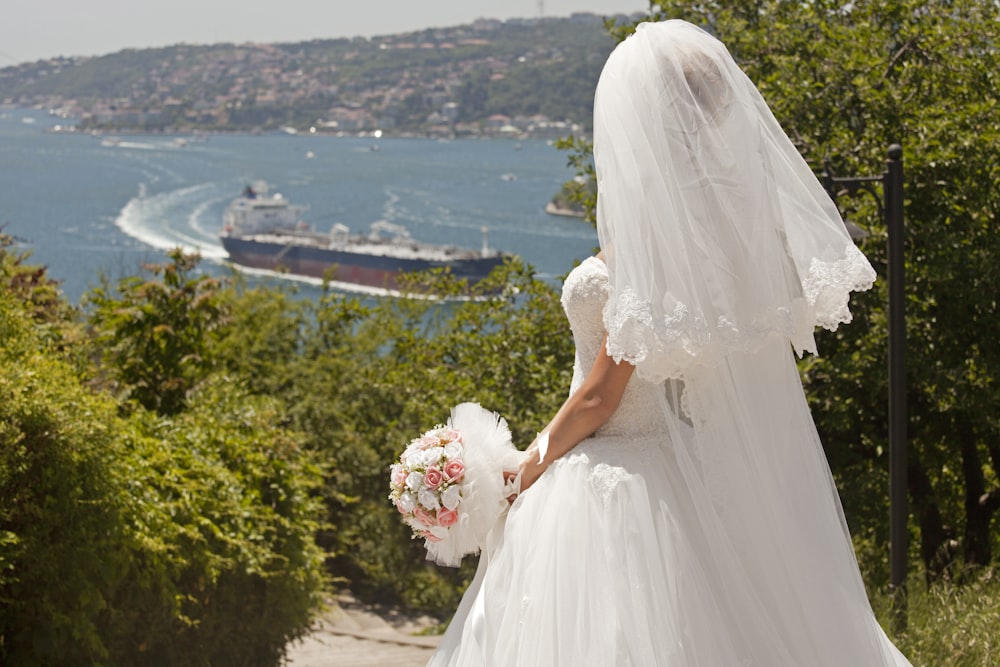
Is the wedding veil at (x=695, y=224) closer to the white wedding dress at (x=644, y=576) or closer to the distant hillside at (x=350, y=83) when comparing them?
the white wedding dress at (x=644, y=576)

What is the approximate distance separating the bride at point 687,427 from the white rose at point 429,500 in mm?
178

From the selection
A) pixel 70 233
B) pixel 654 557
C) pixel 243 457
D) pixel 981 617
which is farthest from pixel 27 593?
pixel 70 233

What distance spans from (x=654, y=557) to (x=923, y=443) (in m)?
5.29

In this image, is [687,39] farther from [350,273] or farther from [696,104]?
[350,273]

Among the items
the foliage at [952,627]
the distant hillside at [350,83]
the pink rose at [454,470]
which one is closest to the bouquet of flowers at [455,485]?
the pink rose at [454,470]

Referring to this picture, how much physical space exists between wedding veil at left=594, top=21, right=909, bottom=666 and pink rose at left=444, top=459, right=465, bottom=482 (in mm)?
484

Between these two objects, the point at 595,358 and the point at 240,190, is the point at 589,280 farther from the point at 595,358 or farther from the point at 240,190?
the point at 240,190

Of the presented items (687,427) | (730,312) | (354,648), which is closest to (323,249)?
(354,648)

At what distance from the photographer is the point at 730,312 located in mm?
2240

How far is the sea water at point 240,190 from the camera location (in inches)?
2172

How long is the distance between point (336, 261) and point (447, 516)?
52.8m

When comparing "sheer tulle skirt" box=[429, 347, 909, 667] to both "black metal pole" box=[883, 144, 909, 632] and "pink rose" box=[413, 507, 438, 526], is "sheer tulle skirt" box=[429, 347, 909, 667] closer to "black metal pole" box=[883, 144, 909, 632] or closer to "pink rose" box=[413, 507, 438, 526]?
"pink rose" box=[413, 507, 438, 526]

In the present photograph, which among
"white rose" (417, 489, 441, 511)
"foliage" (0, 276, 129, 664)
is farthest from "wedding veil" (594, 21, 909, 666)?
"foliage" (0, 276, 129, 664)

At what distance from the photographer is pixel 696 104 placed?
90.1 inches
